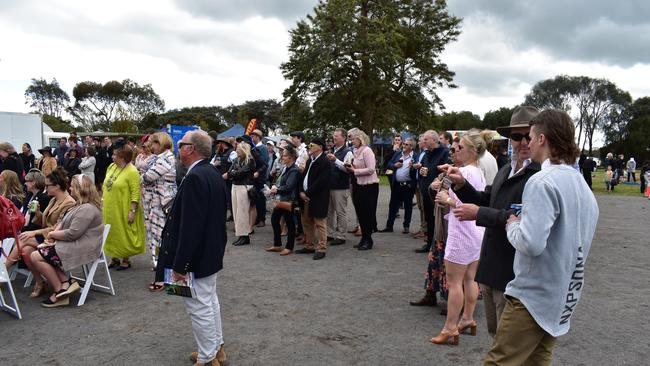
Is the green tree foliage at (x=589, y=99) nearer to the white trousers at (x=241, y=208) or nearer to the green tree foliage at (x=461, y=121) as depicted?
the green tree foliage at (x=461, y=121)

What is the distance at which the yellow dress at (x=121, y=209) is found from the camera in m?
6.01

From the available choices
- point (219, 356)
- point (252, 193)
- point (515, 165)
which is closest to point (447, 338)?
point (515, 165)

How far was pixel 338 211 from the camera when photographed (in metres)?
8.27

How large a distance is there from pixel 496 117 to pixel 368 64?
56890 millimetres

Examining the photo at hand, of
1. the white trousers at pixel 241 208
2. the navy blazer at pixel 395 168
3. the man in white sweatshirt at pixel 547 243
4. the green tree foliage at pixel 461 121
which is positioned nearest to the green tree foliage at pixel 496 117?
the green tree foliage at pixel 461 121

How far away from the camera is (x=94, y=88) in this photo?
3302 inches

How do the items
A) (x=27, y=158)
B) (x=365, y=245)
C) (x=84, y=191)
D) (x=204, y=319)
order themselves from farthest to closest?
(x=27, y=158) < (x=365, y=245) < (x=84, y=191) < (x=204, y=319)

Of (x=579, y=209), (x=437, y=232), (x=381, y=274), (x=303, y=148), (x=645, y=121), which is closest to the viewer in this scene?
(x=579, y=209)

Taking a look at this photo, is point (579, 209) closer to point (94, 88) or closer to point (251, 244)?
point (251, 244)

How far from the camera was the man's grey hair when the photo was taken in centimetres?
354

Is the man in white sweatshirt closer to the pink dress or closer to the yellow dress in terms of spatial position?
the pink dress

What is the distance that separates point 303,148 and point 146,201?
11.5 feet

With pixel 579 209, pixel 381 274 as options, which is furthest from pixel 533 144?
pixel 381 274

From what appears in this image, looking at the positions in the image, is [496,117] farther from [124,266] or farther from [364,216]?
[124,266]
